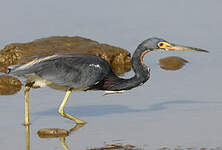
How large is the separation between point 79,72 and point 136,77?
41.9 inches

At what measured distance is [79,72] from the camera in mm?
13453

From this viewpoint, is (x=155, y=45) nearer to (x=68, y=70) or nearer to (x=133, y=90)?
(x=68, y=70)

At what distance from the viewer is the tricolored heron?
13.4 meters

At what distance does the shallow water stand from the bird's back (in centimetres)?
79

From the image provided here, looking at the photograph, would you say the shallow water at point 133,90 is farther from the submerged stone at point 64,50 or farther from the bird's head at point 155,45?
the bird's head at point 155,45

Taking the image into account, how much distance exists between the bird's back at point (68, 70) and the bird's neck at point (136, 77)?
0.80 feet

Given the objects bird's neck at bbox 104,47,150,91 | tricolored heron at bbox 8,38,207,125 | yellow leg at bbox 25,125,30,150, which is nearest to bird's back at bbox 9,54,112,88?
tricolored heron at bbox 8,38,207,125

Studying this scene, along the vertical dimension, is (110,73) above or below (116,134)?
above

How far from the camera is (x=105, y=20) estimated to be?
2255 cm

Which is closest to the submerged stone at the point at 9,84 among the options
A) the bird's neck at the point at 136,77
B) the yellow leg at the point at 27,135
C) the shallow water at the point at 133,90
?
the shallow water at the point at 133,90

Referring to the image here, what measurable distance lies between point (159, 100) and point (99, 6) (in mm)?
9446

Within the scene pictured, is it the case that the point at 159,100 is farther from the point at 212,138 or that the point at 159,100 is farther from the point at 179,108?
the point at 212,138

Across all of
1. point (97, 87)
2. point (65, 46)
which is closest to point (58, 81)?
point (97, 87)

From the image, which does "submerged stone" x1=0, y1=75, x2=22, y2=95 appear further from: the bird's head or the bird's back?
the bird's head
